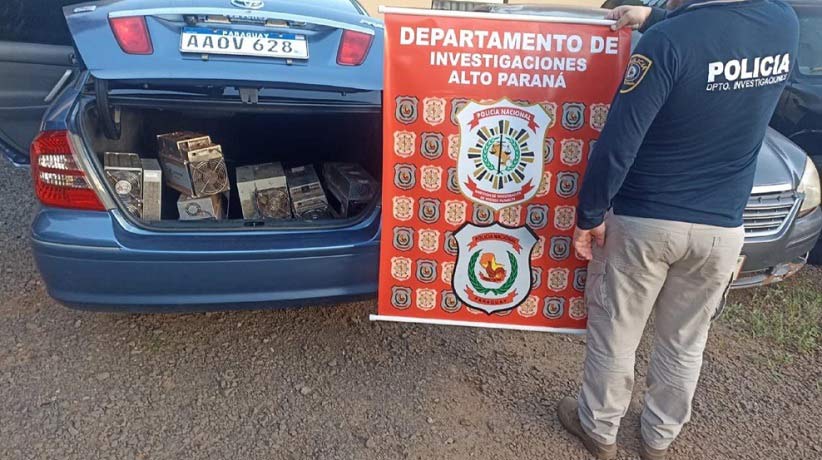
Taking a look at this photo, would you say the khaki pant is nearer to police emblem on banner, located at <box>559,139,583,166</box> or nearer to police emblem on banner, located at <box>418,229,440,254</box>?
police emblem on banner, located at <box>559,139,583,166</box>

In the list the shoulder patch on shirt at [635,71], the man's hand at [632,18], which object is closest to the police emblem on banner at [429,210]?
the shoulder patch on shirt at [635,71]

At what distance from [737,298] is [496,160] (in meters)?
2.28

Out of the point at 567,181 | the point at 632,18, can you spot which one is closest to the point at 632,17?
the point at 632,18

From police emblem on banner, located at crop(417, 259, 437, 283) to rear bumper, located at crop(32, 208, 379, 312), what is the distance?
18cm

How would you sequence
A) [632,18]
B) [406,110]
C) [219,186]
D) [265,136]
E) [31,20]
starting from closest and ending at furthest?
1. [632,18]
2. [406,110]
3. [219,186]
4. [265,136]
5. [31,20]

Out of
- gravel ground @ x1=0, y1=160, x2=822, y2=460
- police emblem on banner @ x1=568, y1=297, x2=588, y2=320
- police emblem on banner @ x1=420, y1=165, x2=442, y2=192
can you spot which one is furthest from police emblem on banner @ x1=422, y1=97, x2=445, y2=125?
gravel ground @ x1=0, y1=160, x2=822, y2=460

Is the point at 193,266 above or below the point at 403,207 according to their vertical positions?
below

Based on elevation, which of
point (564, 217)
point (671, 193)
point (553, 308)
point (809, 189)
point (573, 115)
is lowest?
point (553, 308)

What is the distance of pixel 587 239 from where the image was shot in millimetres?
2225

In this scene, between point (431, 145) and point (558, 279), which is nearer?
point (431, 145)

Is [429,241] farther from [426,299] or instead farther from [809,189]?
[809,189]

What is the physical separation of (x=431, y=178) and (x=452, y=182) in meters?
0.08

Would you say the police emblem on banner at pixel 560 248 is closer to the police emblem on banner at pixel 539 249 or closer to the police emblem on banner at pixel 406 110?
the police emblem on banner at pixel 539 249

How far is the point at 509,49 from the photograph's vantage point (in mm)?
2215
